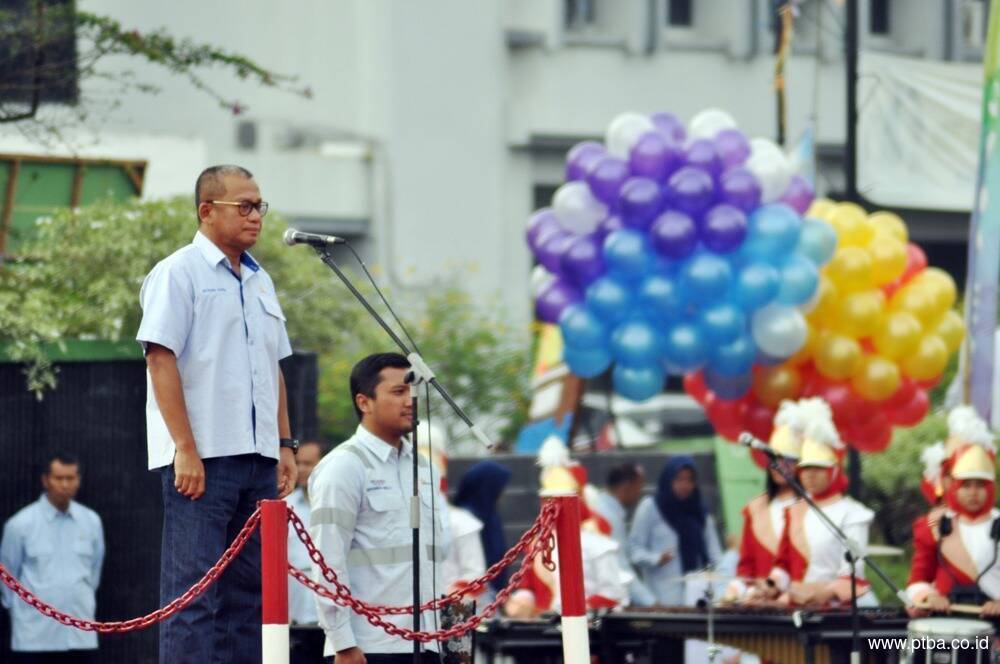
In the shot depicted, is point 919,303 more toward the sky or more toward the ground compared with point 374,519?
more toward the sky

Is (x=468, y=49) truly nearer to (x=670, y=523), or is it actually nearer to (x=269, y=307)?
(x=670, y=523)

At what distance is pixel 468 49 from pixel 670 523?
37.1 ft

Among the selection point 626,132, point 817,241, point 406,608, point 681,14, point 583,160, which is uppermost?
point 681,14

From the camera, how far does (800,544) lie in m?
12.5

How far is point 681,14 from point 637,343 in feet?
48.9

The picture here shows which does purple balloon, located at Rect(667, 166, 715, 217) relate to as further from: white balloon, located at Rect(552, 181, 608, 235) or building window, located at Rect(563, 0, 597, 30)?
building window, located at Rect(563, 0, 597, 30)

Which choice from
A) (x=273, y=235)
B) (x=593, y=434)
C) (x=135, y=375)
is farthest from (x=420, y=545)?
(x=593, y=434)

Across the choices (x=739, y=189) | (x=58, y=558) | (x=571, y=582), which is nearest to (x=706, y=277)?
(x=739, y=189)

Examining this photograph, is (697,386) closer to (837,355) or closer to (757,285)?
(837,355)

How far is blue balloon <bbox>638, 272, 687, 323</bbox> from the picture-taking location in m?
14.9

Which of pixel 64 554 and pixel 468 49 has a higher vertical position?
pixel 468 49

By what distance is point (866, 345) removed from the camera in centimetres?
1561

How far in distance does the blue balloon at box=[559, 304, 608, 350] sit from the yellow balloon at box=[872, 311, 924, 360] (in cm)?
209

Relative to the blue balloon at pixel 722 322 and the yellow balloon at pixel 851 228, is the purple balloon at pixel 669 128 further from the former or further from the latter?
the blue balloon at pixel 722 322
